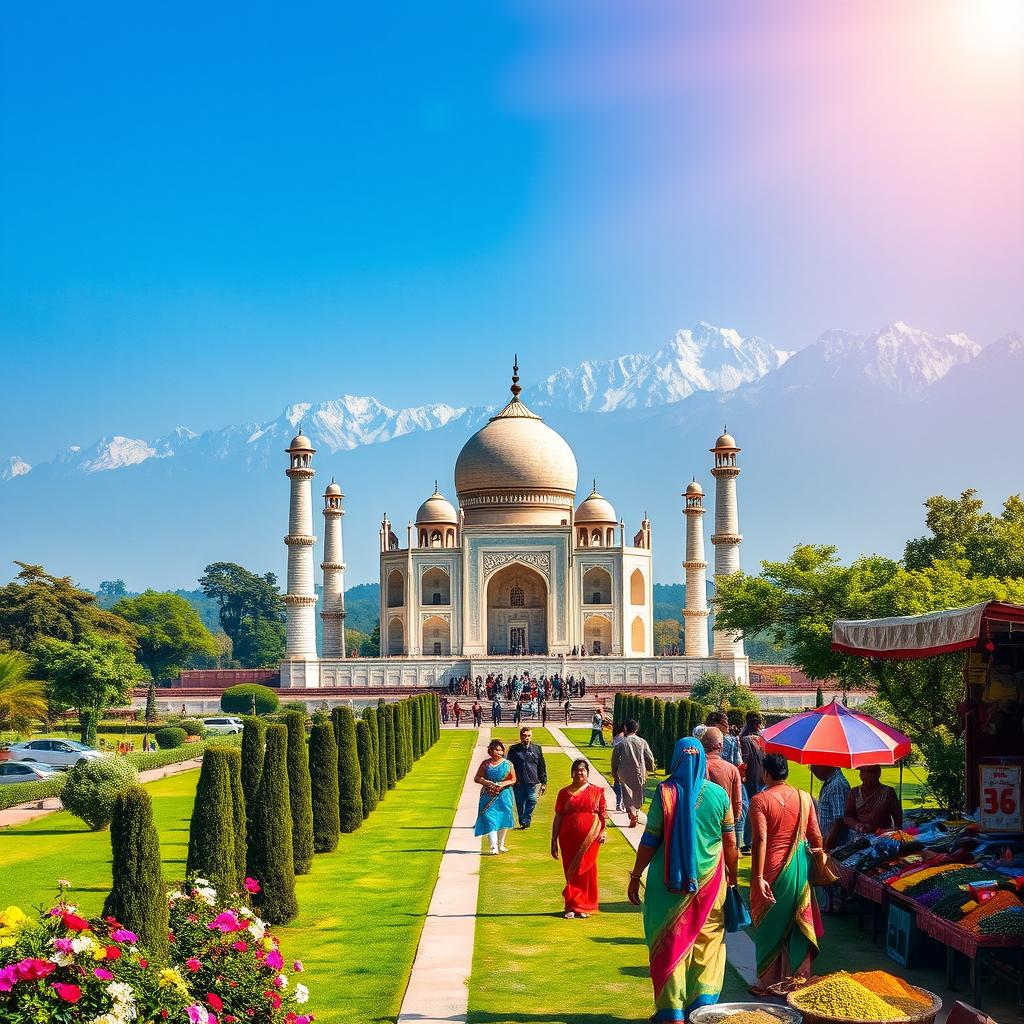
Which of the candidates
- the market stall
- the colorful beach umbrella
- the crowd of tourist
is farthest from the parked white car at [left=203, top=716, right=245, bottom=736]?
the crowd of tourist

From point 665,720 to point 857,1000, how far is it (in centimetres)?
1678

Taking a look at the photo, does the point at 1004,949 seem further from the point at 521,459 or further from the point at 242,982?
the point at 521,459

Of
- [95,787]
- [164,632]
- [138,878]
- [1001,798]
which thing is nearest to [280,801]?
[138,878]

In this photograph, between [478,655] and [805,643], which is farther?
[478,655]

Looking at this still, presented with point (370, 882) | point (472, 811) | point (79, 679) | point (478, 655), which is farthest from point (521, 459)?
point (370, 882)

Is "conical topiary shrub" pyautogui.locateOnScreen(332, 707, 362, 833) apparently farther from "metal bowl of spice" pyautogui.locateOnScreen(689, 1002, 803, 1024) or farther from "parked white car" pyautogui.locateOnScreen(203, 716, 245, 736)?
"parked white car" pyautogui.locateOnScreen(203, 716, 245, 736)

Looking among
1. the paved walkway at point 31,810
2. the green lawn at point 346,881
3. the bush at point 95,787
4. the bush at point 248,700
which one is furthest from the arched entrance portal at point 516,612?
the bush at point 95,787

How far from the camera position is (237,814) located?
10.0 meters

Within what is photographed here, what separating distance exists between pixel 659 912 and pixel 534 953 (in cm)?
241

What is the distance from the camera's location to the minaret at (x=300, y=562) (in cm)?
4866

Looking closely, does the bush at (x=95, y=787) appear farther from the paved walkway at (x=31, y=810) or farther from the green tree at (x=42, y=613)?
the green tree at (x=42, y=613)

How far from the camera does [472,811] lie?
17156 millimetres

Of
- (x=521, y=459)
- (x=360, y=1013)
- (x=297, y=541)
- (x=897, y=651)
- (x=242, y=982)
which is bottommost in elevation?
(x=360, y=1013)

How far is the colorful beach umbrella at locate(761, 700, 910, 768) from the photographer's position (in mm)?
10250
